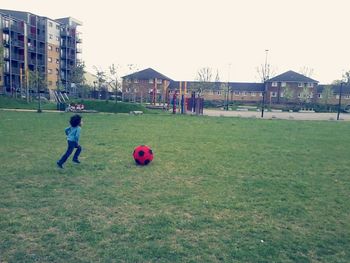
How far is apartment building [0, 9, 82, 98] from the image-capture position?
5903 cm

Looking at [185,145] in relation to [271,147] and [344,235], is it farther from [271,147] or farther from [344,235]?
[344,235]

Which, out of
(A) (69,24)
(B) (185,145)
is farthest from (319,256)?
(A) (69,24)

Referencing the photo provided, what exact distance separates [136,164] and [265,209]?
14.1 feet

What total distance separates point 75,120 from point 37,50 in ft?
226

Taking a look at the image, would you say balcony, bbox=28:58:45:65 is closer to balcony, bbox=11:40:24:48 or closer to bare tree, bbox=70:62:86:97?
balcony, bbox=11:40:24:48

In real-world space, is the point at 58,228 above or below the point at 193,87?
below

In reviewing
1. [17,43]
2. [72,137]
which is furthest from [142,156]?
[17,43]

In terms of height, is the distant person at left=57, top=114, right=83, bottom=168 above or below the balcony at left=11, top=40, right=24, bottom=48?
below

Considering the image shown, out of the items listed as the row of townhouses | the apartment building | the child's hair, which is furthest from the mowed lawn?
the row of townhouses

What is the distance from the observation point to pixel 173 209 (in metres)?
5.33

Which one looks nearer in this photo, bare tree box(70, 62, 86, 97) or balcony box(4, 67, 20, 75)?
balcony box(4, 67, 20, 75)

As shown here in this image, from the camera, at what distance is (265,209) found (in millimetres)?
5438

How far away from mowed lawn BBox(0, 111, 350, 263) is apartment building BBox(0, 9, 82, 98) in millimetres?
49257

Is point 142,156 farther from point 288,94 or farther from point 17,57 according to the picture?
point 288,94
